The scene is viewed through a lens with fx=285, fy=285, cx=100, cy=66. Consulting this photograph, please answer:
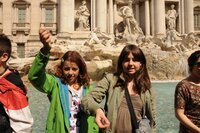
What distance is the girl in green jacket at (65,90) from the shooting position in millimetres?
2676

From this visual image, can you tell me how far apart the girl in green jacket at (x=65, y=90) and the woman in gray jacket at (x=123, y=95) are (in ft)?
1.06

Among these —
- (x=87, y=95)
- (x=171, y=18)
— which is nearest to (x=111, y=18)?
(x=171, y=18)

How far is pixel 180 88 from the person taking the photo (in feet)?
9.34

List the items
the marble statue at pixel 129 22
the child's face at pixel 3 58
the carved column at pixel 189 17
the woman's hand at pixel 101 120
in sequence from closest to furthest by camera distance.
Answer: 1. the woman's hand at pixel 101 120
2. the child's face at pixel 3 58
3. the marble statue at pixel 129 22
4. the carved column at pixel 189 17

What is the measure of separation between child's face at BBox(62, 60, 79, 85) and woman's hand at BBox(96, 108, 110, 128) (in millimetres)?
723

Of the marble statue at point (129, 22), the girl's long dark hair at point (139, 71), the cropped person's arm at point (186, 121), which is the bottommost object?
the cropped person's arm at point (186, 121)

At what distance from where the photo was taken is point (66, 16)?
81.9 feet

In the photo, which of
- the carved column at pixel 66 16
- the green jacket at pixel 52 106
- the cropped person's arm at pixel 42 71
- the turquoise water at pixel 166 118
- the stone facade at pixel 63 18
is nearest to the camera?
the cropped person's arm at pixel 42 71

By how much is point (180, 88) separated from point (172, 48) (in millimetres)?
17241

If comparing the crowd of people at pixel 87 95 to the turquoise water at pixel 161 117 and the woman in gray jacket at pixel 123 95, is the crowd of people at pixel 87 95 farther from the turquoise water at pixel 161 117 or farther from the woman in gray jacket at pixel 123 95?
the turquoise water at pixel 161 117

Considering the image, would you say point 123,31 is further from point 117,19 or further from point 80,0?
point 80,0

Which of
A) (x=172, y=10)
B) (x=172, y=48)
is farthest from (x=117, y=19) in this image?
(x=172, y=48)

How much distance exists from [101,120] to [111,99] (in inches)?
13.6

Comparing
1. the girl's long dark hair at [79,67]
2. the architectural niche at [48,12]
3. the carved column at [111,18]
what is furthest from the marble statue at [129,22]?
the girl's long dark hair at [79,67]
